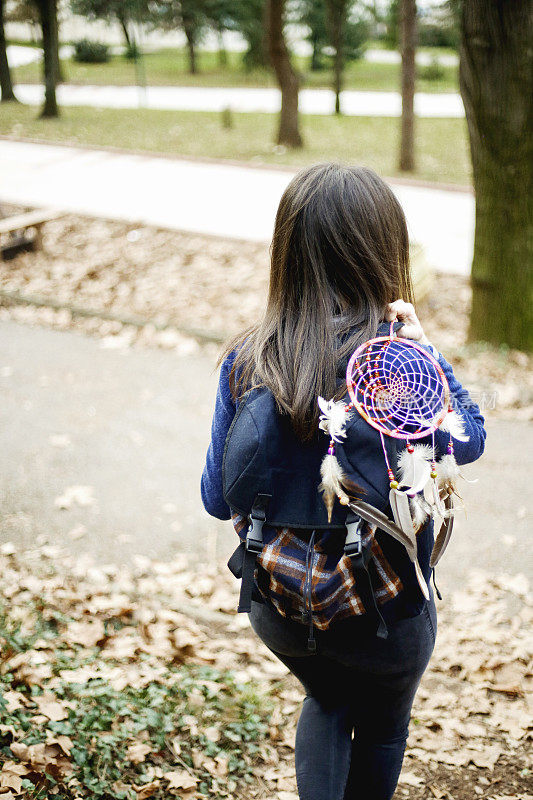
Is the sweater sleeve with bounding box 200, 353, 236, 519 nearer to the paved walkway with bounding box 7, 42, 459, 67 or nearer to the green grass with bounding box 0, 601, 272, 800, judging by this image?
the green grass with bounding box 0, 601, 272, 800

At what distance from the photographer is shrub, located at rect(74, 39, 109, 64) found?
8.62 metres

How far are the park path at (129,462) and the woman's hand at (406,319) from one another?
8.91ft

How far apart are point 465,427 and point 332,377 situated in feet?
1.20

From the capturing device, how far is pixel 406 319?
1.75 metres

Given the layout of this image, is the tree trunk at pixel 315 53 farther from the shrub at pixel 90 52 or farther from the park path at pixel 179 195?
the shrub at pixel 90 52

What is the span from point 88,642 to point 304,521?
2149 mm

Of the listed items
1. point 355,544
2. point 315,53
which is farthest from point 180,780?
point 315,53

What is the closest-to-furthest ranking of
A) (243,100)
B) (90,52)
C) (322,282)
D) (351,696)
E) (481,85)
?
(322,282) < (351,696) < (481,85) < (90,52) < (243,100)

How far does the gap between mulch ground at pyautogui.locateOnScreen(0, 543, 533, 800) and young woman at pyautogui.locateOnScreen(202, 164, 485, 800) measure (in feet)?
2.91

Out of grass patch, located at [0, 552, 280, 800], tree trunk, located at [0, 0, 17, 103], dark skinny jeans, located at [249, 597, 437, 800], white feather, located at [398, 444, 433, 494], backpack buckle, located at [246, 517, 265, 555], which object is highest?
tree trunk, located at [0, 0, 17, 103]

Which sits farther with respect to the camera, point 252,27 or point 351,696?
point 252,27

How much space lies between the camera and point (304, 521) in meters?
1.66

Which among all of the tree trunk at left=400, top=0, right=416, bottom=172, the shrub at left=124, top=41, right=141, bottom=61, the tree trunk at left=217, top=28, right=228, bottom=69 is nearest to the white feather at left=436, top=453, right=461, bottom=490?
the shrub at left=124, top=41, right=141, bottom=61

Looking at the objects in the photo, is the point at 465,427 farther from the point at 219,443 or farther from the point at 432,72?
the point at 432,72
